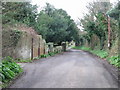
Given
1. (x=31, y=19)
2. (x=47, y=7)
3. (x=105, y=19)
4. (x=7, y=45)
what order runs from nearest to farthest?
(x=7, y=45) → (x=105, y=19) → (x=31, y=19) → (x=47, y=7)

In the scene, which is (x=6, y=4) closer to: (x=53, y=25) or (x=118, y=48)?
(x=118, y=48)

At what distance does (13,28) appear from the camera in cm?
1462

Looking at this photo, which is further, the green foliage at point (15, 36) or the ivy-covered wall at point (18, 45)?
the green foliage at point (15, 36)

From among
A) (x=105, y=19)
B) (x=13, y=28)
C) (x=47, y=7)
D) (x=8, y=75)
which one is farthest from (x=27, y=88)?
(x=47, y=7)

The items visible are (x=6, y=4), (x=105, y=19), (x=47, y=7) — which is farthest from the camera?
(x=47, y=7)

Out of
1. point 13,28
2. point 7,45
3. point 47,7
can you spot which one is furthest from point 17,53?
point 47,7

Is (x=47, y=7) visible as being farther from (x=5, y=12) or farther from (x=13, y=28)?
(x=5, y=12)

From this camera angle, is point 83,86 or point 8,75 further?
point 8,75

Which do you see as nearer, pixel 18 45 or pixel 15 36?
pixel 15 36

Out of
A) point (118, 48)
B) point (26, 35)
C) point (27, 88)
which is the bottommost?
point (27, 88)

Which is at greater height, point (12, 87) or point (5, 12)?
point (5, 12)

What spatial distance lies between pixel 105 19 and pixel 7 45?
12.3 metres

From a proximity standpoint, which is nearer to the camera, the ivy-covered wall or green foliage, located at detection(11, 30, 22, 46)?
the ivy-covered wall

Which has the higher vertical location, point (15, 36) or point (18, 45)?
point (15, 36)
